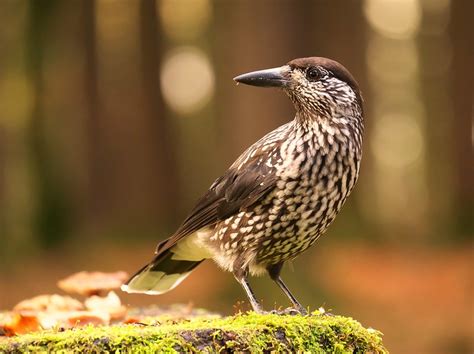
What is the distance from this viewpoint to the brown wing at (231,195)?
475 cm

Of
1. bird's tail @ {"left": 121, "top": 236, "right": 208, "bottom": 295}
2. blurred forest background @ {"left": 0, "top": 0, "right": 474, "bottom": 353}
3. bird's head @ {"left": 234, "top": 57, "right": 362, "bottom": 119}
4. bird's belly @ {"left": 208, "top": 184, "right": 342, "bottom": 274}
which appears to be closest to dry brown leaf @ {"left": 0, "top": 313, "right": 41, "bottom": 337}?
bird's tail @ {"left": 121, "top": 236, "right": 208, "bottom": 295}

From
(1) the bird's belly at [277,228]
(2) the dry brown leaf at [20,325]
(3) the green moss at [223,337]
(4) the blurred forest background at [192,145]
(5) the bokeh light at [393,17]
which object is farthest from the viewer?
(5) the bokeh light at [393,17]

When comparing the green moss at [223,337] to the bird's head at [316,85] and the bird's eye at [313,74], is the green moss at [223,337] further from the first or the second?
the bird's eye at [313,74]

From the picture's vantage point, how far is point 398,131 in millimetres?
28078

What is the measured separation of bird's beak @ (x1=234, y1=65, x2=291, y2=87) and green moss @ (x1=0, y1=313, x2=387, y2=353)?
145cm

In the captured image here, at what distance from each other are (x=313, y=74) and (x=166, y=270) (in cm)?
172

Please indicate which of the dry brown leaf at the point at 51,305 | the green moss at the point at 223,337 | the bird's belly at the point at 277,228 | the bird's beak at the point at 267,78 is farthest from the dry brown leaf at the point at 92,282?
the bird's beak at the point at 267,78

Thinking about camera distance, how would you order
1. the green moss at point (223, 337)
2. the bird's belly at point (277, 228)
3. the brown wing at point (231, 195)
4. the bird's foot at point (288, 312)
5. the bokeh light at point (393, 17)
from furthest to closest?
the bokeh light at point (393, 17) < the brown wing at point (231, 195) < the bird's belly at point (277, 228) < the bird's foot at point (288, 312) < the green moss at point (223, 337)

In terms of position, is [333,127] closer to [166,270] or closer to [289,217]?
[289,217]

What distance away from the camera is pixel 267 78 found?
15.9ft

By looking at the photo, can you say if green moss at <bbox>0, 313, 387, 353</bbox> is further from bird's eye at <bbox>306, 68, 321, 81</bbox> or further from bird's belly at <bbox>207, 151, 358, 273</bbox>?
bird's eye at <bbox>306, 68, 321, 81</bbox>

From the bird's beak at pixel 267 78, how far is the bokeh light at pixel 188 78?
14562 millimetres

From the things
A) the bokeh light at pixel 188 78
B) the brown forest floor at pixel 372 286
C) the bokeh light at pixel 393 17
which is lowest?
the brown forest floor at pixel 372 286

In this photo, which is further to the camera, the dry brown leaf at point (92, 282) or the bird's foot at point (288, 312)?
the dry brown leaf at point (92, 282)
